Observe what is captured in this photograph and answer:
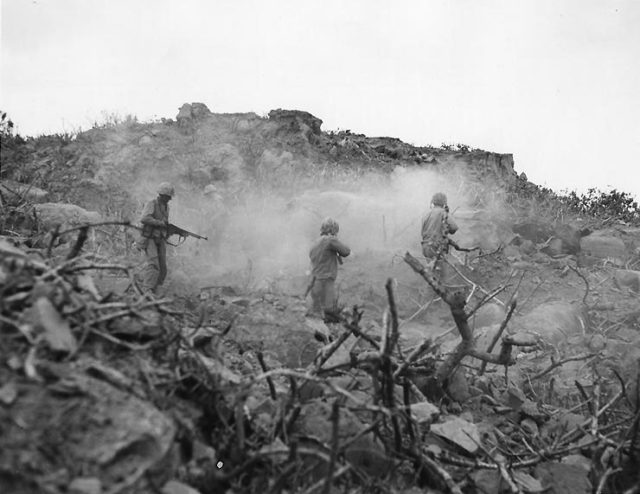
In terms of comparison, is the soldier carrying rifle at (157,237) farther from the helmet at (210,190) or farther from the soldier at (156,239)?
the helmet at (210,190)

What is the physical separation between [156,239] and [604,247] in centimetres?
863

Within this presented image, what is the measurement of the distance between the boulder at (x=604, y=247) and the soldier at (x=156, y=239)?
8339 mm

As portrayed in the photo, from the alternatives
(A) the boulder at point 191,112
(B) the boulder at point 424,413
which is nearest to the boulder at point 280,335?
(B) the boulder at point 424,413

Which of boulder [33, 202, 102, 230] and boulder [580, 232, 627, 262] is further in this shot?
boulder [580, 232, 627, 262]

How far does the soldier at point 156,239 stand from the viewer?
6922 mm

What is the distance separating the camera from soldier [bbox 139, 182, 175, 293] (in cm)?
692

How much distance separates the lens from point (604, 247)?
1091 centimetres

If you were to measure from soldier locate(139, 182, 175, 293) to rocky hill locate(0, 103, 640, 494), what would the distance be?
0.60m

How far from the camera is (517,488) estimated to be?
8.52 feet

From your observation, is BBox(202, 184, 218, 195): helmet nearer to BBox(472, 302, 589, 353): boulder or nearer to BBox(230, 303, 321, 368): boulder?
BBox(472, 302, 589, 353): boulder

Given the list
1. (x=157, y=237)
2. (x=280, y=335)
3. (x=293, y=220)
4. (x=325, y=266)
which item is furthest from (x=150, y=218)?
(x=293, y=220)

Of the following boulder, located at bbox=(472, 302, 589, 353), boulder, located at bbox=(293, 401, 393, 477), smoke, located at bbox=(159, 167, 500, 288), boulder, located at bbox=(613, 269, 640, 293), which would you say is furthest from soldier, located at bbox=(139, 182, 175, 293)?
boulder, located at bbox=(613, 269, 640, 293)

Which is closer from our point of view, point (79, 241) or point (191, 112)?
point (79, 241)

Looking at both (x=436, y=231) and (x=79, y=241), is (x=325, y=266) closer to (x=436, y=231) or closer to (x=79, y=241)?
(x=436, y=231)
